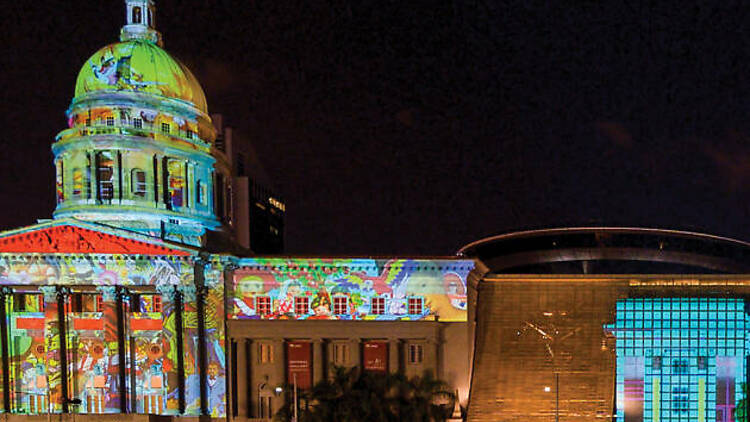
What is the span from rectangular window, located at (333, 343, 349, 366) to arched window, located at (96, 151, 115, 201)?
24.4 m

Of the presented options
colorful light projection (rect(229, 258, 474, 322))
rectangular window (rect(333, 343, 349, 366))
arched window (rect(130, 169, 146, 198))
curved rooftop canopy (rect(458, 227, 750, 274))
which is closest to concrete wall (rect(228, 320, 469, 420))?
rectangular window (rect(333, 343, 349, 366))

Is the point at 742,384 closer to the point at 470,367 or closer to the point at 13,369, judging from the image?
the point at 470,367

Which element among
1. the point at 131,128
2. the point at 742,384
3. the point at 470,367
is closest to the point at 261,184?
the point at 131,128

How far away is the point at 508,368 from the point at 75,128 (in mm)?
44020

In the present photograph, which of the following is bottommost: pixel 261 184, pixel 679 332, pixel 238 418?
pixel 238 418

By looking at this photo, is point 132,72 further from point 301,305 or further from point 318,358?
point 318,358

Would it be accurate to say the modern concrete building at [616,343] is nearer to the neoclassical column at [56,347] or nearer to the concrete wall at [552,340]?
the concrete wall at [552,340]

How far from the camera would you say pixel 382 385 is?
115ft

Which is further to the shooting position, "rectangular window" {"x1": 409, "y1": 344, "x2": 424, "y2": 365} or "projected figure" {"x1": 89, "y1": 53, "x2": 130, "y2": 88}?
"projected figure" {"x1": 89, "y1": 53, "x2": 130, "y2": 88}

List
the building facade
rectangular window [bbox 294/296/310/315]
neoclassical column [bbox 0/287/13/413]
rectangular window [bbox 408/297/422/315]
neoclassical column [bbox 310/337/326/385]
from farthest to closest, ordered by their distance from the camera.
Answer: rectangular window [bbox 294/296/310/315] < rectangular window [bbox 408/297/422/315] < neoclassical column [bbox 310/337/326/385] < neoclassical column [bbox 0/287/13/413] < the building facade

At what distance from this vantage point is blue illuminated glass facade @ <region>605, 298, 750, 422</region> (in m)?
44.5

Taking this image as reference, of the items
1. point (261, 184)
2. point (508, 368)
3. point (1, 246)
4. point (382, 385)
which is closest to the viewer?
point (382, 385)

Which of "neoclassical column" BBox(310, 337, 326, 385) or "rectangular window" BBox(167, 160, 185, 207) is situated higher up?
"rectangular window" BBox(167, 160, 185, 207)

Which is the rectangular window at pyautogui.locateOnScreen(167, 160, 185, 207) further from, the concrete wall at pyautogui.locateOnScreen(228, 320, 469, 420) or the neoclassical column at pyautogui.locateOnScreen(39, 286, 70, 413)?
the concrete wall at pyautogui.locateOnScreen(228, 320, 469, 420)
